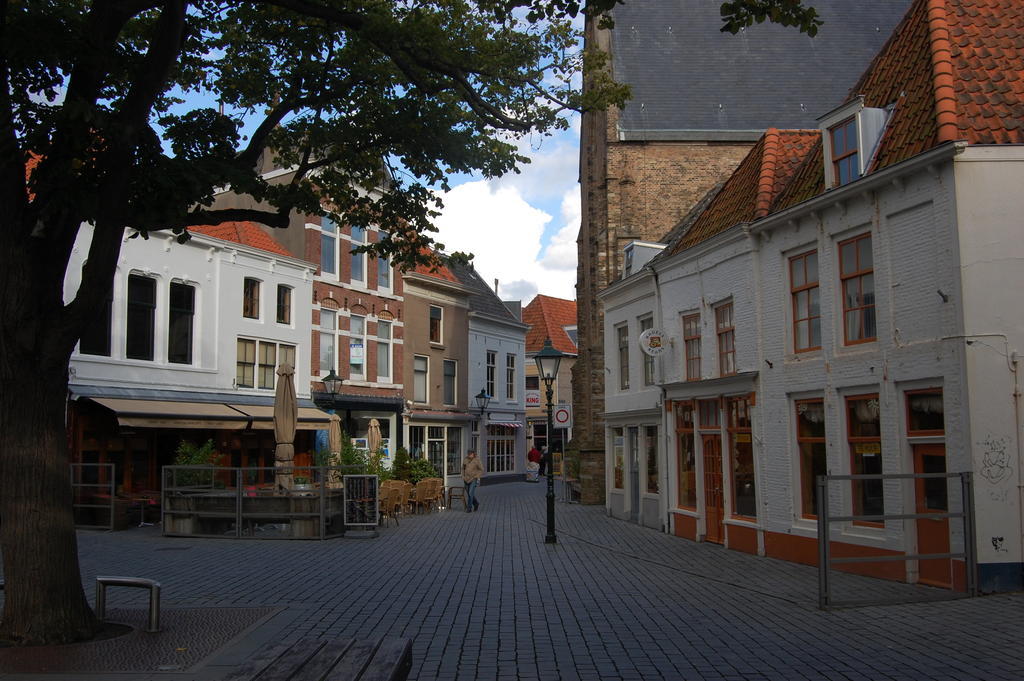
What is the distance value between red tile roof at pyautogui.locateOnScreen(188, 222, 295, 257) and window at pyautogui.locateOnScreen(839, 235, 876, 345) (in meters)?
17.9

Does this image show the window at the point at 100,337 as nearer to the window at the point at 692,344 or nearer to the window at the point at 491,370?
the window at the point at 692,344

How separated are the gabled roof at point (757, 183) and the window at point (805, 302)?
Result: 144 cm

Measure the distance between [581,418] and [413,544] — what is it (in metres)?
15.1

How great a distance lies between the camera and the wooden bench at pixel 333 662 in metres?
5.28

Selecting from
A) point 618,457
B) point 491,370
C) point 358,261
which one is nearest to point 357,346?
point 358,261

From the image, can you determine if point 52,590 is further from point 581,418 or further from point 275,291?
point 581,418

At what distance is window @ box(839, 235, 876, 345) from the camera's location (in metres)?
13.6

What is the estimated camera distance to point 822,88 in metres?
31.8

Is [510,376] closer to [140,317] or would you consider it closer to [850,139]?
[140,317]

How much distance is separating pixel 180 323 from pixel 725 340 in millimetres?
14711

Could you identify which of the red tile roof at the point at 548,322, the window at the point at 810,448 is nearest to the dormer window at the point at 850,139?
the window at the point at 810,448

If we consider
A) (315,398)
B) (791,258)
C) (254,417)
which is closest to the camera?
(791,258)

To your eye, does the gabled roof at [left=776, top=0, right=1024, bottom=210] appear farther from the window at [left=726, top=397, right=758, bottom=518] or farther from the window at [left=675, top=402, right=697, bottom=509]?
the window at [left=675, top=402, right=697, bottom=509]

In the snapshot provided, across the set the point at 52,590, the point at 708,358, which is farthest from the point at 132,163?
the point at 708,358
